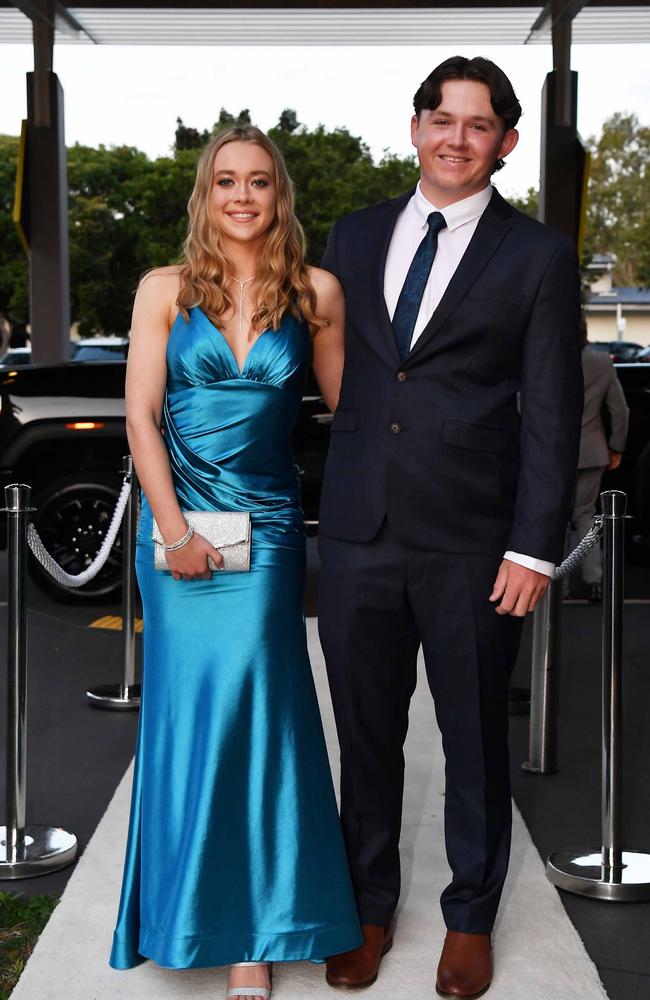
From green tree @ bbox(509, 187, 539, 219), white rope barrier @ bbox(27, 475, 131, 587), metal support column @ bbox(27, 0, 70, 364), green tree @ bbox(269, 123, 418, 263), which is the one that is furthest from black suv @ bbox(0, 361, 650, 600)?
green tree @ bbox(509, 187, 539, 219)

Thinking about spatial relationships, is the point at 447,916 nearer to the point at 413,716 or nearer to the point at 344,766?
the point at 344,766

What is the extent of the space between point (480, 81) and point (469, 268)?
45 cm

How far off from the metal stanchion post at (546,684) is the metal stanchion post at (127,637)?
202 cm

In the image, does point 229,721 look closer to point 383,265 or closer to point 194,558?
point 194,558

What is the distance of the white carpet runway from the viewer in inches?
134

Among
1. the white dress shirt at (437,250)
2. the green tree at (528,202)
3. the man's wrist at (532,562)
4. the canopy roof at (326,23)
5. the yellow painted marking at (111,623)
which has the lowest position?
the yellow painted marking at (111,623)

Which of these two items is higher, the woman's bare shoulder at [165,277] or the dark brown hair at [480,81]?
the dark brown hair at [480,81]

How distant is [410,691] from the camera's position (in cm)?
357

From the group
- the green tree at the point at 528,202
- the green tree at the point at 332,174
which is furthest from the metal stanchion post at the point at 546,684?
the green tree at the point at 528,202

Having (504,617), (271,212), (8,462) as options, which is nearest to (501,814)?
(504,617)

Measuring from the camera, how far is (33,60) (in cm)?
1551

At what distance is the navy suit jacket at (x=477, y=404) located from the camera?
10.7ft

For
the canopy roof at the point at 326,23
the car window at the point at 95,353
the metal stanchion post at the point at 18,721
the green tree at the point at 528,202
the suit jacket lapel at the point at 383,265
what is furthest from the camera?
the green tree at the point at 528,202

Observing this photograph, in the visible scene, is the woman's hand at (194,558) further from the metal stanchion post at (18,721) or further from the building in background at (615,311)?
the building in background at (615,311)
